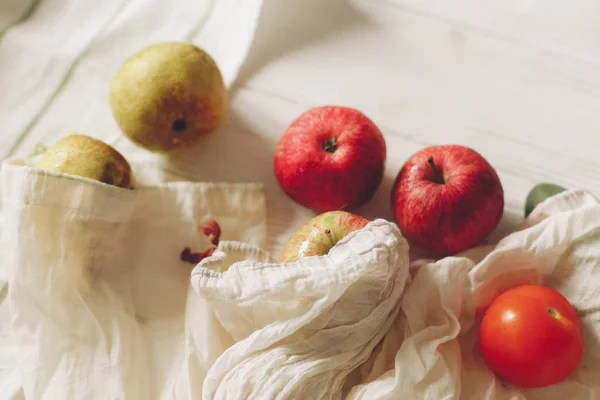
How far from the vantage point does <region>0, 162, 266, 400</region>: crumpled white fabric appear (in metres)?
0.64

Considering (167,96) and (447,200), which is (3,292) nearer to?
(167,96)

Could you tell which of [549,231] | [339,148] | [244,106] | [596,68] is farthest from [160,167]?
[596,68]

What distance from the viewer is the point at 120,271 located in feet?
2.34

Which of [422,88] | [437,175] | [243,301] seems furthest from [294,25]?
[243,301]

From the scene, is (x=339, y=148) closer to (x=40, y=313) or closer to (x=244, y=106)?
(x=244, y=106)

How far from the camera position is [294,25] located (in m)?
0.85

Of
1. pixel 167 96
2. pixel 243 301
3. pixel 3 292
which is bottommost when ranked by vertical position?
pixel 3 292

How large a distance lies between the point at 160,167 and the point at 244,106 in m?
0.14

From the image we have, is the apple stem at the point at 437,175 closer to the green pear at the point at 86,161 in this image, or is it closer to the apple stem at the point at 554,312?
the apple stem at the point at 554,312

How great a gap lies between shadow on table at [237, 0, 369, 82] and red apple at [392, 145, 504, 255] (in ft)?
0.86

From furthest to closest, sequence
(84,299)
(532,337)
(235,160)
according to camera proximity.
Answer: (235,160), (84,299), (532,337)

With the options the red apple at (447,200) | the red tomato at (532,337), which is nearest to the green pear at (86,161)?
the red apple at (447,200)

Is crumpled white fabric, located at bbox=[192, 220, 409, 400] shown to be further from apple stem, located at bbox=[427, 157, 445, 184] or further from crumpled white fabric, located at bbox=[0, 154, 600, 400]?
apple stem, located at bbox=[427, 157, 445, 184]

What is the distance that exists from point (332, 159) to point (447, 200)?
0.14 m
